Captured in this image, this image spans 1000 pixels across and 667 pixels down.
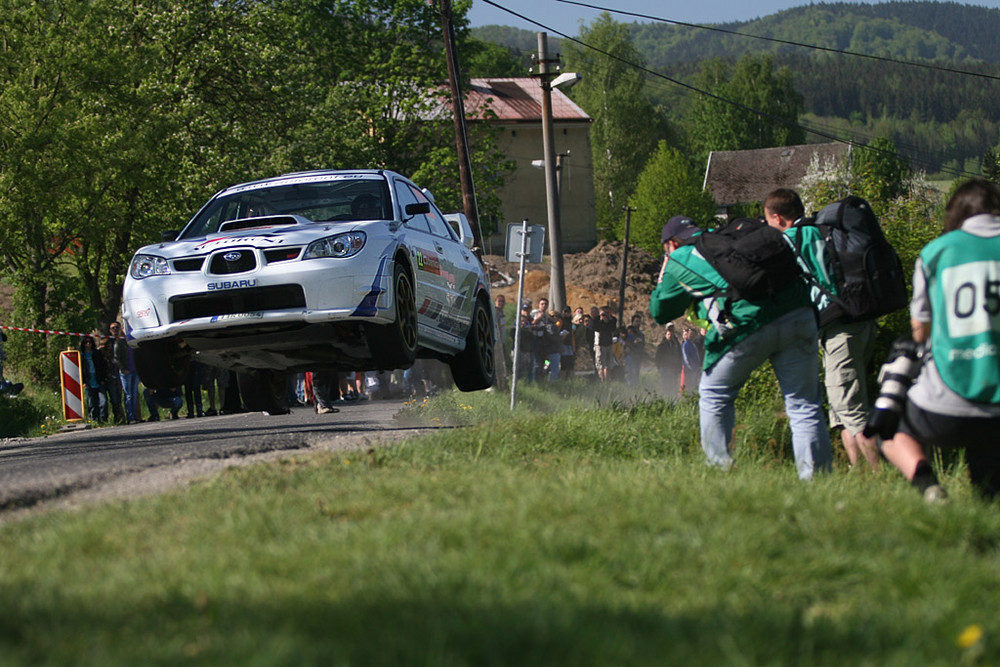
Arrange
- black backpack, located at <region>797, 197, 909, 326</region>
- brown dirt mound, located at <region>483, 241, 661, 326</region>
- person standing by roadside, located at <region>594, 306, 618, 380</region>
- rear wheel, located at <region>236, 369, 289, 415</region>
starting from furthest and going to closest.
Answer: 1. brown dirt mound, located at <region>483, 241, 661, 326</region>
2. person standing by roadside, located at <region>594, 306, 618, 380</region>
3. rear wheel, located at <region>236, 369, 289, 415</region>
4. black backpack, located at <region>797, 197, 909, 326</region>

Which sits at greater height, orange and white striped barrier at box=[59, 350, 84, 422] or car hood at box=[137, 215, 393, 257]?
car hood at box=[137, 215, 393, 257]

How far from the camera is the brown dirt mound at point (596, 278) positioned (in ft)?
167

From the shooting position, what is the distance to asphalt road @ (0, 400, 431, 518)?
6.19 m

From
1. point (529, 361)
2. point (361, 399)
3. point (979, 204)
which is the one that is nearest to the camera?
point (979, 204)

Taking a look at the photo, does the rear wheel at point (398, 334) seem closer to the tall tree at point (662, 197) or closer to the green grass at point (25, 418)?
the green grass at point (25, 418)

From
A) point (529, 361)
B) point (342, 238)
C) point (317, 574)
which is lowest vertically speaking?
point (529, 361)

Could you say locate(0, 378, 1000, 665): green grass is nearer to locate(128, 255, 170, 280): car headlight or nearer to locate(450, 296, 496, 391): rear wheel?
locate(128, 255, 170, 280): car headlight

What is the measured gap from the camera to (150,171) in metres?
26.7

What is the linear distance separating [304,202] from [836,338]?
4.83m

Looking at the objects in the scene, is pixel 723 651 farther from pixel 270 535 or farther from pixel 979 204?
pixel 979 204

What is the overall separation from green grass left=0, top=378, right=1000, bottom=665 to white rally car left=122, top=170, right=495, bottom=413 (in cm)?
299

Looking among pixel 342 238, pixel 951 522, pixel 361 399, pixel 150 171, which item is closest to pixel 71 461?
pixel 342 238

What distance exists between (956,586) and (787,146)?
10032cm

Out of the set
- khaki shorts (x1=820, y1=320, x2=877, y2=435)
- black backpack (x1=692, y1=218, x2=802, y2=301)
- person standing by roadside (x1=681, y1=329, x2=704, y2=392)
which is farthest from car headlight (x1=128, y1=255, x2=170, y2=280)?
person standing by roadside (x1=681, y1=329, x2=704, y2=392)
